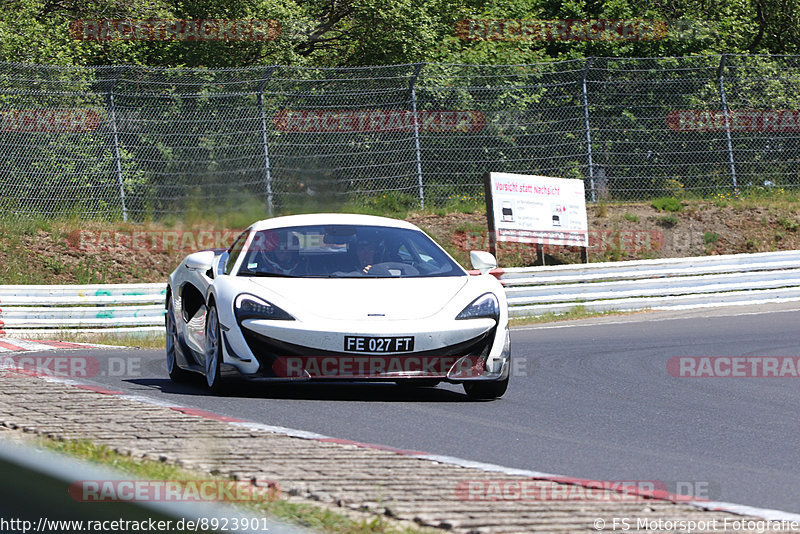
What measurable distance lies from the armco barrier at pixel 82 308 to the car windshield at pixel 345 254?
26.5 feet

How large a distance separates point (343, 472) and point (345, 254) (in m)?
4.42

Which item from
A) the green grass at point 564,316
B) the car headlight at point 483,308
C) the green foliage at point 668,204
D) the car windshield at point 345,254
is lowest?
the green grass at point 564,316

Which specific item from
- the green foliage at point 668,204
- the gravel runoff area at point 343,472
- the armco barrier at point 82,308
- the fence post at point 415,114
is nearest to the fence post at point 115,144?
the armco barrier at point 82,308

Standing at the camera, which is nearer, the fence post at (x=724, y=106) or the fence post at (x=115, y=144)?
the fence post at (x=115, y=144)

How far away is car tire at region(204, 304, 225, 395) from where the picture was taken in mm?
8438

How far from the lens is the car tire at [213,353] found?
27.7 ft

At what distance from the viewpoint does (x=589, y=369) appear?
11469 mm

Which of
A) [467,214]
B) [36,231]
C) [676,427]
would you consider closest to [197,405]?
[676,427]

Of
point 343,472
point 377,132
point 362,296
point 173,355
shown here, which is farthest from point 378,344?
point 377,132

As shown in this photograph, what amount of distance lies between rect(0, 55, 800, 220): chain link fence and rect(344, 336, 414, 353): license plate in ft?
46.8

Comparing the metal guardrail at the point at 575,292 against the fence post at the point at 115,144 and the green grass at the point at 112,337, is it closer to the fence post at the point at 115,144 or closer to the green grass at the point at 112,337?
the green grass at the point at 112,337

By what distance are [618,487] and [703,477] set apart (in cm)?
123

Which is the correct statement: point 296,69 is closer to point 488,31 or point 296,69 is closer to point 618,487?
point 488,31

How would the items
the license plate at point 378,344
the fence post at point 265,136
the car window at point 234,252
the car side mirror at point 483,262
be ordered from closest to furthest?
the license plate at point 378,344
the car window at point 234,252
the car side mirror at point 483,262
the fence post at point 265,136
